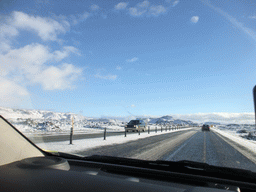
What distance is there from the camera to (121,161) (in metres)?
2.94

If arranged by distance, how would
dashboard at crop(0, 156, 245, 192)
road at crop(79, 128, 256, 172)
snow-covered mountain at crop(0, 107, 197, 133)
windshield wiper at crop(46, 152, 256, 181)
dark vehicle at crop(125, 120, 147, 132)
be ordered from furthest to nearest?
dark vehicle at crop(125, 120, 147, 132) < road at crop(79, 128, 256, 172) < snow-covered mountain at crop(0, 107, 197, 133) < windshield wiper at crop(46, 152, 256, 181) < dashboard at crop(0, 156, 245, 192)

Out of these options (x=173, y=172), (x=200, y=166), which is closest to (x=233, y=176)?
(x=200, y=166)

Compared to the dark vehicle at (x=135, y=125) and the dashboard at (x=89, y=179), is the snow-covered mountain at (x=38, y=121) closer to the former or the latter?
the dashboard at (x=89, y=179)

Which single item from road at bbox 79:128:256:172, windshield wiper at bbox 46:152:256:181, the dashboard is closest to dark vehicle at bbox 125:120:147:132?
road at bbox 79:128:256:172

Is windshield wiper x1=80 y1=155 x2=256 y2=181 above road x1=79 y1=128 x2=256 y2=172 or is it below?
above

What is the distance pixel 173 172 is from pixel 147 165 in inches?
17.6

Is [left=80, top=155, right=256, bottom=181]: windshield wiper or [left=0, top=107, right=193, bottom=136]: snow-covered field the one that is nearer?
[left=80, top=155, right=256, bottom=181]: windshield wiper

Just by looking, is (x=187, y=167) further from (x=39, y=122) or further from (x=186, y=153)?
(x=39, y=122)

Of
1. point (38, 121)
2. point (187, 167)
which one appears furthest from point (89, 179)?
point (38, 121)

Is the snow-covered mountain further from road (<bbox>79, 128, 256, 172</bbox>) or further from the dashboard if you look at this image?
road (<bbox>79, 128, 256, 172</bbox>)

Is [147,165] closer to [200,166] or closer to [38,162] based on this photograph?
[200,166]

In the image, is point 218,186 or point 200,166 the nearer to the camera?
point 218,186

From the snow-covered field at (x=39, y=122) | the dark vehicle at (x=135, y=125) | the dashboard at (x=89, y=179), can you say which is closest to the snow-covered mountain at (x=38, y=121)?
the snow-covered field at (x=39, y=122)

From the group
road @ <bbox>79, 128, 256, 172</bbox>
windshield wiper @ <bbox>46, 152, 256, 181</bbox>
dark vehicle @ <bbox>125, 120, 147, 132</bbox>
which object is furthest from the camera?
dark vehicle @ <bbox>125, 120, 147, 132</bbox>
